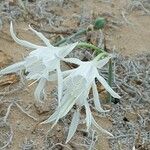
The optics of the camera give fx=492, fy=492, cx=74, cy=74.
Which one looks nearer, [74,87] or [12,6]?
[74,87]

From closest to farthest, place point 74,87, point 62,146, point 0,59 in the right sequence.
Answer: point 74,87 → point 62,146 → point 0,59

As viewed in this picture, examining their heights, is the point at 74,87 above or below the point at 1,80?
above

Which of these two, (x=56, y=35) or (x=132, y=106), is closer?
(x=132, y=106)

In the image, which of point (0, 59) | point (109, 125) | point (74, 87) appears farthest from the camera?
point (0, 59)

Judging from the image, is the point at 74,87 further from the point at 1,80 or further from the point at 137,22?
the point at 137,22

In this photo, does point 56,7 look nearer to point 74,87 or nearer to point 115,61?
point 115,61

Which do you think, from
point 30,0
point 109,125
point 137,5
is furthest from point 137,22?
point 109,125

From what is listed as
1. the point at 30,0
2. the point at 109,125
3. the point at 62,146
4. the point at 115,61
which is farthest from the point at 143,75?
the point at 30,0
